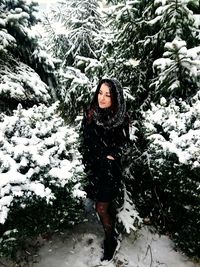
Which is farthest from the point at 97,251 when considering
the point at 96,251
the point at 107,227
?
the point at 107,227

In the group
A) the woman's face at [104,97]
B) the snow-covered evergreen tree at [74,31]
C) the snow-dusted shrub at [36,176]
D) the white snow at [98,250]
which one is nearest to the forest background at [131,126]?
the snow-dusted shrub at [36,176]

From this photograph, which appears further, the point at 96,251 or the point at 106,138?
the point at 96,251

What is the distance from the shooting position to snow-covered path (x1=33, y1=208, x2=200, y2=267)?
4094mm

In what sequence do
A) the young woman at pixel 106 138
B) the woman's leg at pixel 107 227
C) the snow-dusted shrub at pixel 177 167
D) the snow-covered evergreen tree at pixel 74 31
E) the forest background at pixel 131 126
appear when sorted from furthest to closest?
the snow-covered evergreen tree at pixel 74 31
the woman's leg at pixel 107 227
the young woman at pixel 106 138
the snow-dusted shrub at pixel 177 167
the forest background at pixel 131 126

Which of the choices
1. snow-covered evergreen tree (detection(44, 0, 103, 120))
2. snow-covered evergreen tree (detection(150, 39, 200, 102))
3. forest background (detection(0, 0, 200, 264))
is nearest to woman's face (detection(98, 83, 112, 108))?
forest background (detection(0, 0, 200, 264))

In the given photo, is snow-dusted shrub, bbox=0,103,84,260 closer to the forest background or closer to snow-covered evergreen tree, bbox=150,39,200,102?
the forest background

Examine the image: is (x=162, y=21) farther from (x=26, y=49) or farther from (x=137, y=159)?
(x=26, y=49)

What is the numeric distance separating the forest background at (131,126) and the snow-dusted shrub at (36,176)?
0.01m

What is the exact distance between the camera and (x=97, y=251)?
4.26 meters

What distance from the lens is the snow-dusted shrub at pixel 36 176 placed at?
3.33m

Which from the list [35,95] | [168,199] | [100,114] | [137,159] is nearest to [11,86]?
[35,95]

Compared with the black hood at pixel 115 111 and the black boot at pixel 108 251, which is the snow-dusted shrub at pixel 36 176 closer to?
the black hood at pixel 115 111

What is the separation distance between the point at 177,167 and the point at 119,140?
737 millimetres

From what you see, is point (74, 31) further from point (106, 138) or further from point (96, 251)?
point (96, 251)
